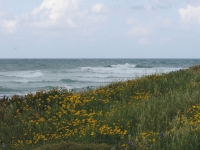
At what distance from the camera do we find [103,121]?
8391 mm

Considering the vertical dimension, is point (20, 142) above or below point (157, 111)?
below

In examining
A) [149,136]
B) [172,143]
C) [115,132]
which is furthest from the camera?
[115,132]

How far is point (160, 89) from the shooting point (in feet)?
40.9

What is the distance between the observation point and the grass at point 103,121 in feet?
20.9

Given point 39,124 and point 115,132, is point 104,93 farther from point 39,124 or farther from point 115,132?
Result: point 115,132

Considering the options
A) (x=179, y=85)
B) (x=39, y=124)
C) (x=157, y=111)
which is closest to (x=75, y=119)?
(x=39, y=124)

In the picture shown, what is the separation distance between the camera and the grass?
6.36 meters

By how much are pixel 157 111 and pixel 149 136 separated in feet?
7.12

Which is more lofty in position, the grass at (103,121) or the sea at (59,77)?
the grass at (103,121)

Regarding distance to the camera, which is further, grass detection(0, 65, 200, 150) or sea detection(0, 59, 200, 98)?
sea detection(0, 59, 200, 98)

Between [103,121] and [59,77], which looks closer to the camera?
[103,121]

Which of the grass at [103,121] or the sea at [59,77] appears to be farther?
the sea at [59,77]

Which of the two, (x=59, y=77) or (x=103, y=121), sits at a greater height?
(x=103, y=121)

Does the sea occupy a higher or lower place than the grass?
lower
